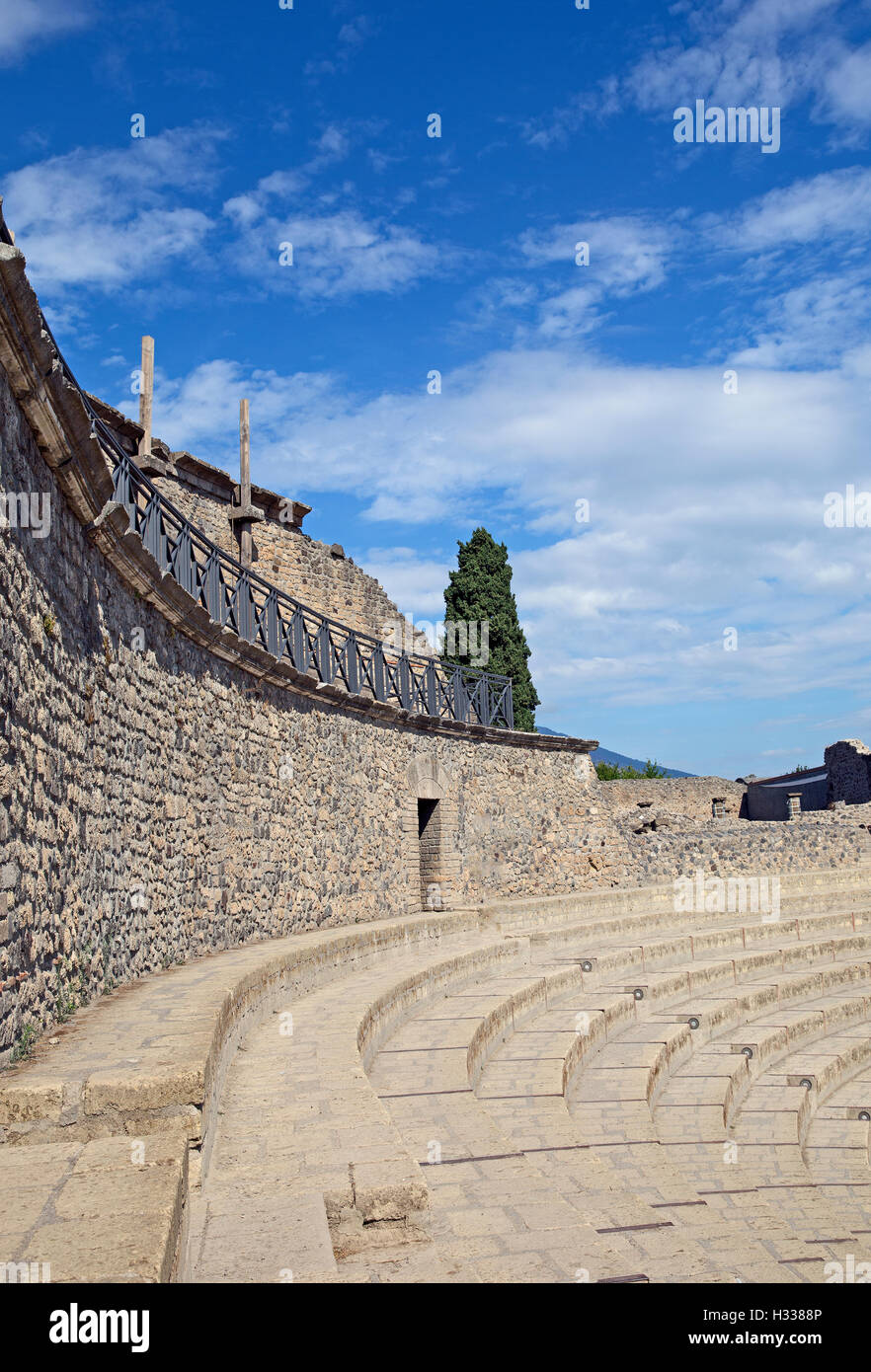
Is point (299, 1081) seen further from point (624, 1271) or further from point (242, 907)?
point (242, 907)

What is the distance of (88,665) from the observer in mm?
5781

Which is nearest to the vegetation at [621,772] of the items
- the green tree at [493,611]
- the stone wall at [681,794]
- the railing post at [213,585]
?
the stone wall at [681,794]

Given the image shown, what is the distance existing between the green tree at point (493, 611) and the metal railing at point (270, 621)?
8.43m

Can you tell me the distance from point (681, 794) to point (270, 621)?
87.9 feet

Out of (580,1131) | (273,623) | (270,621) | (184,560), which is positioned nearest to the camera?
(580,1131)

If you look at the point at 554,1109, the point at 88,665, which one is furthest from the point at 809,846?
the point at 88,665

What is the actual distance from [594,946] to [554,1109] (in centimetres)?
753

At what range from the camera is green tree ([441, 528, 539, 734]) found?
28391 millimetres

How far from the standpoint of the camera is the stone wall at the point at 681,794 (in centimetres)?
3444

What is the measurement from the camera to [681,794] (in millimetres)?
34875

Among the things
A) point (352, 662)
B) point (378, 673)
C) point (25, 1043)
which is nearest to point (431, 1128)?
point (25, 1043)

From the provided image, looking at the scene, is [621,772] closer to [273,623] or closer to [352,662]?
[352,662]
